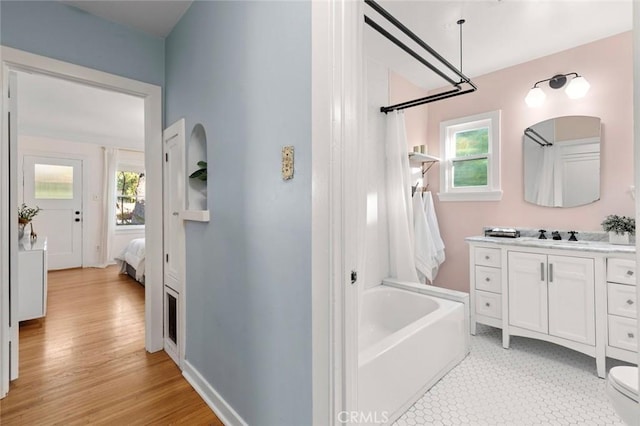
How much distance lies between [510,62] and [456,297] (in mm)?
2301

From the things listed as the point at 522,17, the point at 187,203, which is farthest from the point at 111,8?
the point at 522,17

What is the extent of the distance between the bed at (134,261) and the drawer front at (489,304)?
4.13m

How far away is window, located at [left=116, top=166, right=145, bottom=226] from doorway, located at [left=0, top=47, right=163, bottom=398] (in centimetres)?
453

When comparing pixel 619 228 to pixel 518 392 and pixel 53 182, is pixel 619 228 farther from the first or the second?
pixel 53 182

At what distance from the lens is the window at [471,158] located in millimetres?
3018

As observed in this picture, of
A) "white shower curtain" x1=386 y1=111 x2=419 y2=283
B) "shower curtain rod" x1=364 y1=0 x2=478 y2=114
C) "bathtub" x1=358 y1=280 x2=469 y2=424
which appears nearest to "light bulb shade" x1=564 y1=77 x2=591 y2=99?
"shower curtain rod" x1=364 y1=0 x2=478 y2=114

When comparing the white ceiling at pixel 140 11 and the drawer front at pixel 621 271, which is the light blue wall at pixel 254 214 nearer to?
the white ceiling at pixel 140 11

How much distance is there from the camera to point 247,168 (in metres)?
1.46

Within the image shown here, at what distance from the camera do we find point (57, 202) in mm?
5309

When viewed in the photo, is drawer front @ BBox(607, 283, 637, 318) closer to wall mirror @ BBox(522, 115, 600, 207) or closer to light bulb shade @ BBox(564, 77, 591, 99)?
wall mirror @ BBox(522, 115, 600, 207)

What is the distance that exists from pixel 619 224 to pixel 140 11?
154 inches

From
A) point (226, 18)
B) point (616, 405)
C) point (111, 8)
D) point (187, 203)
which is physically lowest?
point (616, 405)

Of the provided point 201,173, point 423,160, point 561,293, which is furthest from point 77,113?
point 561,293

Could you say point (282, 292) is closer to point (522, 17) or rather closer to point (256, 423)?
point (256, 423)
